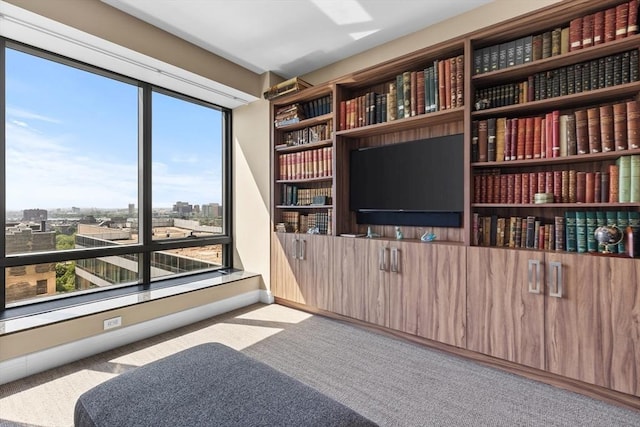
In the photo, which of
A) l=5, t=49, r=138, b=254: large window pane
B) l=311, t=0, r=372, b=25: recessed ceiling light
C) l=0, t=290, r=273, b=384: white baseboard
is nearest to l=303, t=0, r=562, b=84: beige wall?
l=311, t=0, r=372, b=25: recessed ceiling light

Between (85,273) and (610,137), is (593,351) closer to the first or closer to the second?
(610,137)

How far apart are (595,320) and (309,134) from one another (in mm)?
2829

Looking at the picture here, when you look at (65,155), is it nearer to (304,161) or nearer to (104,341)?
(104,341)

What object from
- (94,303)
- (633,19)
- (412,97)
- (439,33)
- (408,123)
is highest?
(439,33)

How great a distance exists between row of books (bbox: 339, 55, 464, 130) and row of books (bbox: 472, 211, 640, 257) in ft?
3.16

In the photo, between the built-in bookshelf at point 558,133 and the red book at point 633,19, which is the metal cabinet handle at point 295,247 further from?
the red book at point 633,19

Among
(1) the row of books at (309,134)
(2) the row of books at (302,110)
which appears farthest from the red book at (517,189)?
(2) the row of books at (302,110)

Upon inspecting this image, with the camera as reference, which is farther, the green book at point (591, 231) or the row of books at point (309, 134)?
the row of books at point (309, 134)

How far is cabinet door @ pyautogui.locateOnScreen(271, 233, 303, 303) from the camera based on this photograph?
346 cm

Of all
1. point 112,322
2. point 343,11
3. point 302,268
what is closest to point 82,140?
point 112,322

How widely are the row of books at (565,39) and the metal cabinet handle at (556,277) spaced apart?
1389 mm

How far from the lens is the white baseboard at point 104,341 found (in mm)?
2094

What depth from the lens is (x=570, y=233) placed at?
2.02 meters

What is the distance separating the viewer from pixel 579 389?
6.38 feet
